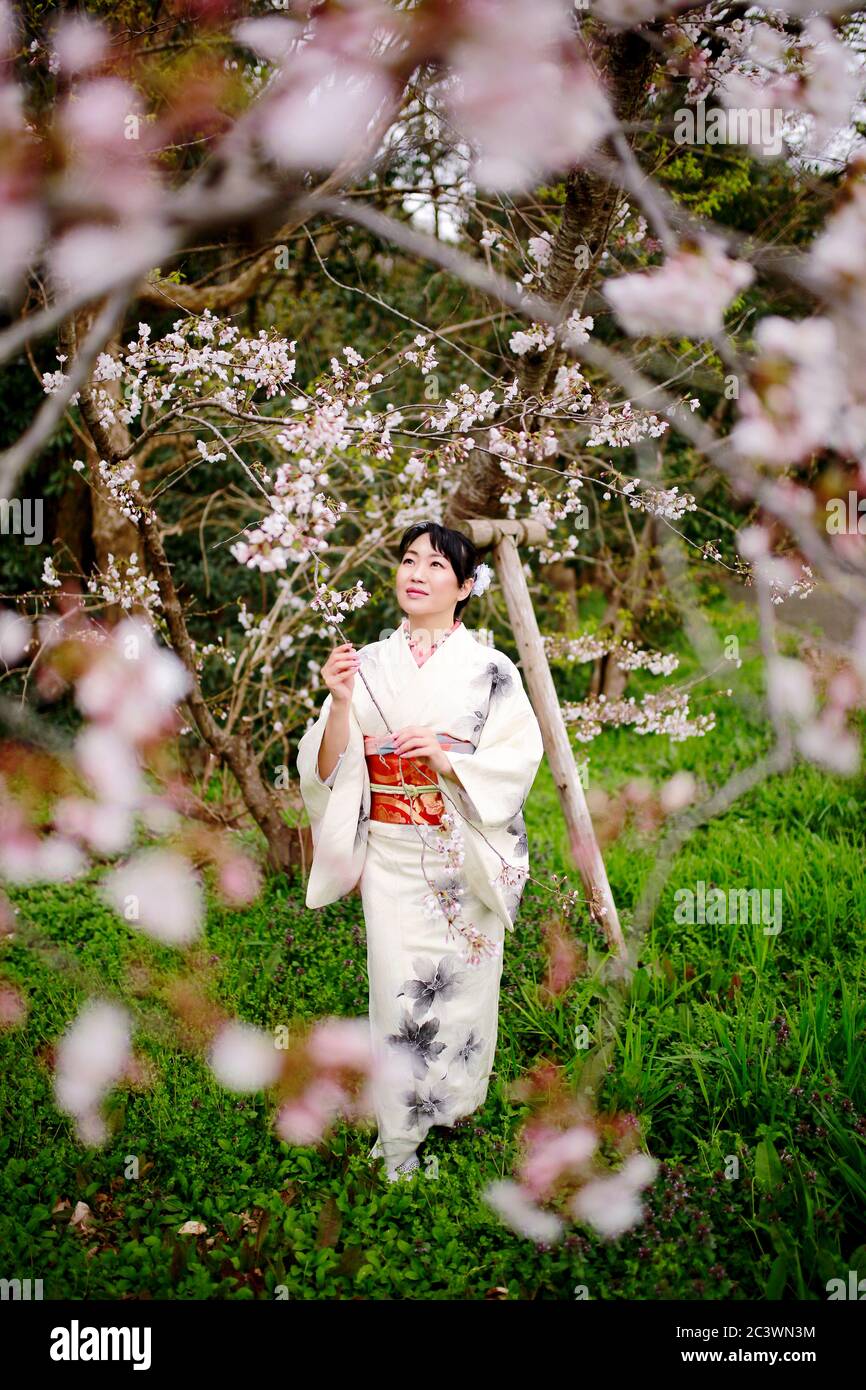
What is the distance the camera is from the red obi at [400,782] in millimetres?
2660

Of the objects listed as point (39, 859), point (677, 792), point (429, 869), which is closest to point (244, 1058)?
point (429, 869)

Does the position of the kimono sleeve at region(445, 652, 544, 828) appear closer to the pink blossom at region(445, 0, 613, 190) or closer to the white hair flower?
the white hair flower

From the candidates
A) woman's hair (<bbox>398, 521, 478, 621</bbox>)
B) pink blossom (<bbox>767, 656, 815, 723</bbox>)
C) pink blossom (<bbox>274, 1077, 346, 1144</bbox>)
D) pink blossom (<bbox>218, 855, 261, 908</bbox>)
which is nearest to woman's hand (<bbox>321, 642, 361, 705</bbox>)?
woman's hair (<bbox>398, 521, 478, 621</bbox>)

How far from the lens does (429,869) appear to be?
263 centimetres

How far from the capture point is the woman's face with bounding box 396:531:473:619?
8.74 ft

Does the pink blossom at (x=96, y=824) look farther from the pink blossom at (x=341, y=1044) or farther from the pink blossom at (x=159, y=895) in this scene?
the pink blossom at (x=341, y=1044)

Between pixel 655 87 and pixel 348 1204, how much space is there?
14.1 feet

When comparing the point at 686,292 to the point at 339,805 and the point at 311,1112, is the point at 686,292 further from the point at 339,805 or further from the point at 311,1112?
the point at 311,1112

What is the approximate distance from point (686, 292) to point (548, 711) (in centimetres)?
150

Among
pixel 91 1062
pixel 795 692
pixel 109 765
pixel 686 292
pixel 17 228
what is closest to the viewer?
pixel 17 228

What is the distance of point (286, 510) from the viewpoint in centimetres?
225

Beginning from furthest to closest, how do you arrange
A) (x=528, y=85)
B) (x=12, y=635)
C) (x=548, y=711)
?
(x=12, y=635), (x=548, y=711), (x=528, y=85)

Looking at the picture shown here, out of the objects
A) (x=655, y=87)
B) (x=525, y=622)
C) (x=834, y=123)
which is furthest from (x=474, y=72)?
(x=834, y=123)

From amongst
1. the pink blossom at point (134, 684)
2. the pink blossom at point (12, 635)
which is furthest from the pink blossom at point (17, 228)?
the pink blossom at point (12, 635)
